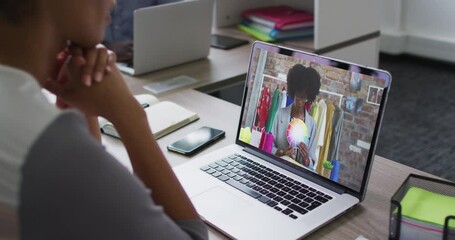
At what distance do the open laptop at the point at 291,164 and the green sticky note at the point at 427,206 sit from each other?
101 millimetres

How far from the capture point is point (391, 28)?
4320 millimetres

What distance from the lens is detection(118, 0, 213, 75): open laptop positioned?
1.84 meters

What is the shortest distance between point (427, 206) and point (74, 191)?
648 mm

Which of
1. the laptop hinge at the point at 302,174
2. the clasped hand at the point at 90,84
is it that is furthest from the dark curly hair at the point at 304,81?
the clasped hand at the point at 90,84

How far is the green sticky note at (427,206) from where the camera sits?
35.6 inches

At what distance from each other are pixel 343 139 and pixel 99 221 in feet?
1.99

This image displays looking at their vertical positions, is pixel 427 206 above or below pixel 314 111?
below

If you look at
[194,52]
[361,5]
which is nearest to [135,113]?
[194,52]

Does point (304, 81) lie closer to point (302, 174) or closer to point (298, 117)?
point (298, 117)

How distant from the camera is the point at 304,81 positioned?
114 cm

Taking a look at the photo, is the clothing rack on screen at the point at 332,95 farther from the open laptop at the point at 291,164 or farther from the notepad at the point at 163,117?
the notepad at the point at 163,117

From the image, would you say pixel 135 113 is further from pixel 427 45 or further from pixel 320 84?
pixel 427 45

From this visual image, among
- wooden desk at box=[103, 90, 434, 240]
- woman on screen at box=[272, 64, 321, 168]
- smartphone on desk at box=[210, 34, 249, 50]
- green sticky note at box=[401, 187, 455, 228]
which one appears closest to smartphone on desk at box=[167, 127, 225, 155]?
wooden desk at box=[103, 90, 434, 240]

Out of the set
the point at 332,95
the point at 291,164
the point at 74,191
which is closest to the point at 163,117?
the point at 291,164
